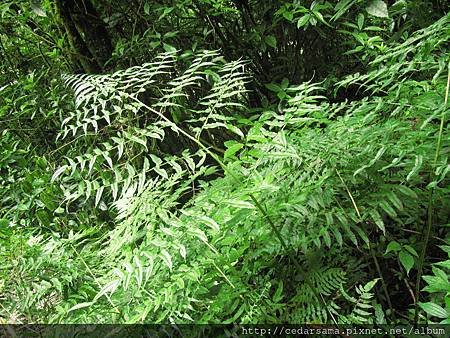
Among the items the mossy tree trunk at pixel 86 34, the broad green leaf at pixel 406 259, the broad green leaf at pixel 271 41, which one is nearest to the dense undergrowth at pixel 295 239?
the broad green leaf at pixel 406 259

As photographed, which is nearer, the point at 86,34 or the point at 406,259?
the point at 406,259

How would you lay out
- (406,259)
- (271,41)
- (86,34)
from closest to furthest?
(406,259) < (271,41) < (86,34)

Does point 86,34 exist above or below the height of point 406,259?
above

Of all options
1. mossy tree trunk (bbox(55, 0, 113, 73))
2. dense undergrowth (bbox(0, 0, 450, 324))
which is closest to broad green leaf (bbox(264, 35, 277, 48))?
dense undergrowth (bbox(0, 0, 450, 324))

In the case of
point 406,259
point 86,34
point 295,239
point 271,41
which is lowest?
point 406,259

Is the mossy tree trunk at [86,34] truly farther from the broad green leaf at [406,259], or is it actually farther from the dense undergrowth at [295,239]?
the broad green leaf at [406,259]

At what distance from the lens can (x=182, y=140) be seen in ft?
6.95

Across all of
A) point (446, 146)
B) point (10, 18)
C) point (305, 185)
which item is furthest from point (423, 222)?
point (10, 18)

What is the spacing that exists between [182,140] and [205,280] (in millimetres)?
1060

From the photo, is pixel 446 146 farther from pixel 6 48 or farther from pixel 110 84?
pixel 6 48

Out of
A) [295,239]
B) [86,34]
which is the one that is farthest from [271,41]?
[295,239]

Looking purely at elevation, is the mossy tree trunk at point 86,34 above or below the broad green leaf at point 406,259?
above

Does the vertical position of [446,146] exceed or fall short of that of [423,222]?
it exceeds it

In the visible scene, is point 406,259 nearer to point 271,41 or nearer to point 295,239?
point 295,239
